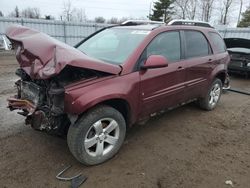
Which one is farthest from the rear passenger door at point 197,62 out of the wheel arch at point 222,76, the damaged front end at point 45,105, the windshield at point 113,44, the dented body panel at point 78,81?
the damaged front end at point 45,105

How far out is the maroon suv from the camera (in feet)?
9.53

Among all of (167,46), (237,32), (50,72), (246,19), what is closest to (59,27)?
(237,32)

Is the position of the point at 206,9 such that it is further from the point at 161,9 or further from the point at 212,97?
the point at 212,97

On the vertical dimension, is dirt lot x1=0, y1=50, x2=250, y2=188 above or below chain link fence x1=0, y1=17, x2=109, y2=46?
below

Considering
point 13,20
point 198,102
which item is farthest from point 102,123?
point 13,20

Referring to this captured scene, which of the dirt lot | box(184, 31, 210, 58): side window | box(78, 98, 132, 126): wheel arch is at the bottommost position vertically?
the dirt lot

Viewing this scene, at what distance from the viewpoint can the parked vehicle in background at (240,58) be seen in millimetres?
8763

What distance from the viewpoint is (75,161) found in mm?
3379

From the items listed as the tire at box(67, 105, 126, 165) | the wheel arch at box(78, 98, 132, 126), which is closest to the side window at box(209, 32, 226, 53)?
the wheel arch at box(78, 98, 132, 126)

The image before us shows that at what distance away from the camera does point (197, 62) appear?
15.1ft

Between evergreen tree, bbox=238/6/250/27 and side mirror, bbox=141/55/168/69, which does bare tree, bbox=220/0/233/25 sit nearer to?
evergreen tree, bbox=238/6/250/27

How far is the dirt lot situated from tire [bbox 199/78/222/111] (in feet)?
1.61

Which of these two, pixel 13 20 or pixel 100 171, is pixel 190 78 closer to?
pixel 100 171

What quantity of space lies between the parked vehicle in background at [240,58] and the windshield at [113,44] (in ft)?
20.1
